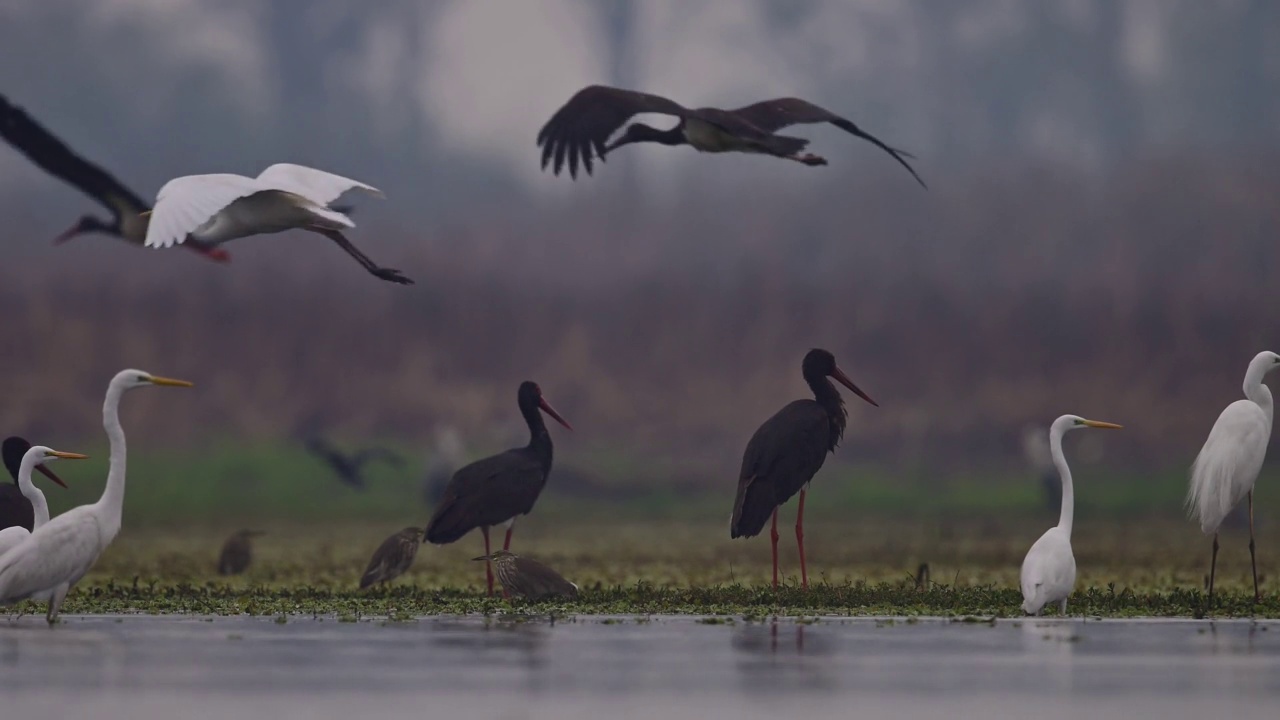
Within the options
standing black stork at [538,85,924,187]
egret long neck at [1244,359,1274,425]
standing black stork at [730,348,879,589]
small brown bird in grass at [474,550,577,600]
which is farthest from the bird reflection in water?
egret long neck at [1244,359,1274,425]

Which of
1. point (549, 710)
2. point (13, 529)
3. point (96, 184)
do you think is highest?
point (96, 184)

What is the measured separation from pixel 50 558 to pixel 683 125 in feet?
17.6

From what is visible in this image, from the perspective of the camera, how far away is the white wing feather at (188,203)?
38.8 ft

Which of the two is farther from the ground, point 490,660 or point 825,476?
point 825,476

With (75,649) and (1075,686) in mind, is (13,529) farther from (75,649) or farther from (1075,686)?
(1075,686)

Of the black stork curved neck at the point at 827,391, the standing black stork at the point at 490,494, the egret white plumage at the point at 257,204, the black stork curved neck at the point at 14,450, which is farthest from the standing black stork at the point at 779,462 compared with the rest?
the black stork curved neck at the point at 14,450

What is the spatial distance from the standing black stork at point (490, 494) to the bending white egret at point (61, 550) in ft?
10.0

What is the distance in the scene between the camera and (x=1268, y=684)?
9.53 m

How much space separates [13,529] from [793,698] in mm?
6366

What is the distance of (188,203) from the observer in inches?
483

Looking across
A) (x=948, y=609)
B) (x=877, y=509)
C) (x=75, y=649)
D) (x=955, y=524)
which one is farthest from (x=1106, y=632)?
(x=877, y=509)

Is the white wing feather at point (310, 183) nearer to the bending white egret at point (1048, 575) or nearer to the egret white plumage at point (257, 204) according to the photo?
the egret white plumage at point (257, 204)

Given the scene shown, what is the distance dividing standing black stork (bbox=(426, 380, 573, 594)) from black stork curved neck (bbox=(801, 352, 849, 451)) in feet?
6.96

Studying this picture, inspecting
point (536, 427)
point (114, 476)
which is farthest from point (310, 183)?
point (536, 427)
